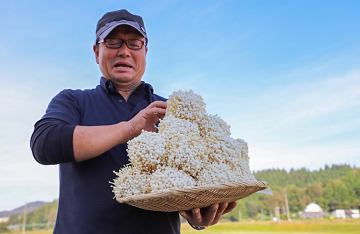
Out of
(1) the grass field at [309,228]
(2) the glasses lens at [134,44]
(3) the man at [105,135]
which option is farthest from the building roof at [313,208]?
(2) the glasses lens at [134,44]

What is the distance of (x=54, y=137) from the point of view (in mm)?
1867

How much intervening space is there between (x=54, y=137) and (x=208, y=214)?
4.21 ft

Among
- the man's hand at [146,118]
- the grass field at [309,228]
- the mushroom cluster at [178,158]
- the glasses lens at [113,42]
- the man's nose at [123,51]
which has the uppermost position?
the glasses lens at [113,42]

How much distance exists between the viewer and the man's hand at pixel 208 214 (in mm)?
1981

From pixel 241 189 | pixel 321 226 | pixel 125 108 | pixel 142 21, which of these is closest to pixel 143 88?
pixel 125 108

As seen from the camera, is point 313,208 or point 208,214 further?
point 313,208

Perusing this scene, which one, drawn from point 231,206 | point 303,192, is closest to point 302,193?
point 303,192

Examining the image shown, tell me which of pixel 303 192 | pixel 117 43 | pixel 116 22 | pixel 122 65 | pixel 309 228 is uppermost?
pixel 116 22

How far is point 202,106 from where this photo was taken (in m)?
2.21

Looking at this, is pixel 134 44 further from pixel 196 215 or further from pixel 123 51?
pixel 196 215

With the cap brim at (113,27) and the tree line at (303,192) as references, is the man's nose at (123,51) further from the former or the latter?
the tree line at (303,192)

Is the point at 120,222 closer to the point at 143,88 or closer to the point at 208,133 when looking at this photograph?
the point at 208,133

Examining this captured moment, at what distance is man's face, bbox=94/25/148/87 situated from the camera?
256 cm

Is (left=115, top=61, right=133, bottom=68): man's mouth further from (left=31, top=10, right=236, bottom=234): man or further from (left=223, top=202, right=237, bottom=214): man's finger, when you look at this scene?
(left=223, top=202, right=237, bottom=214): man's finger
